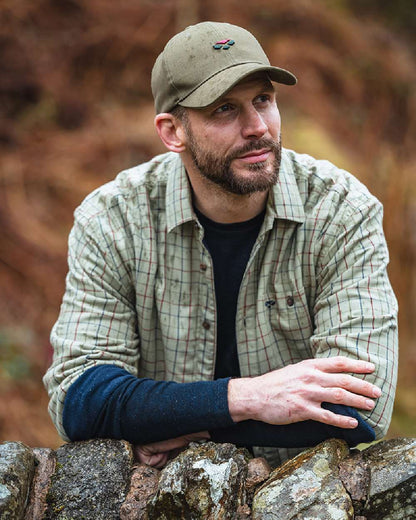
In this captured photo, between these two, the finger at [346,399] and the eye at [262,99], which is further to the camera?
the eye at [262,99]

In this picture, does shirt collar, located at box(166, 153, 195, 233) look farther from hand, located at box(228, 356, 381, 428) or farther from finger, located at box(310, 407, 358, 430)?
finger, located at box(310, 407, 358, 430)

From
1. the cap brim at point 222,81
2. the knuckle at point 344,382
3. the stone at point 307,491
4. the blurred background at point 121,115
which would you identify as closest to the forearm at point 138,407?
the stone at point 307,491

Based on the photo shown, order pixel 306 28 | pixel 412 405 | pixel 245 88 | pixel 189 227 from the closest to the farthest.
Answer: pixel 245 88, pixel 189 227, pixel 412 405, pixel 306 28

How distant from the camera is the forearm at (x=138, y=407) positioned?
2.26 metres

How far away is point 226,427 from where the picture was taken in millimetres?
2285

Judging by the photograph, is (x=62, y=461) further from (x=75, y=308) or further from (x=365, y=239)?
Result: (x=365, y=239)

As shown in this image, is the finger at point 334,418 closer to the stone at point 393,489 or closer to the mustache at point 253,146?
the stone at point 393,489

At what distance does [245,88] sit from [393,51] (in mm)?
5726

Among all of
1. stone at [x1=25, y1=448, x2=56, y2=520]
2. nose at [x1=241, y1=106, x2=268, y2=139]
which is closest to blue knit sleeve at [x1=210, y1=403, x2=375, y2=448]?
stone at [x1=25, y1=448, x2=56, y2=520]

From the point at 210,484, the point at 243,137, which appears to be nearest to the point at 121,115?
the point at 243,137

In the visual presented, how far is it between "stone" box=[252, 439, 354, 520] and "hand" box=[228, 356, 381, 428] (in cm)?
12

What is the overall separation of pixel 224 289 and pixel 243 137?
616mm

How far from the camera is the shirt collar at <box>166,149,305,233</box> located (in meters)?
2.54

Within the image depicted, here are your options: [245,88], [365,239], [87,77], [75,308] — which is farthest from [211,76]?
[87,77]
